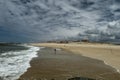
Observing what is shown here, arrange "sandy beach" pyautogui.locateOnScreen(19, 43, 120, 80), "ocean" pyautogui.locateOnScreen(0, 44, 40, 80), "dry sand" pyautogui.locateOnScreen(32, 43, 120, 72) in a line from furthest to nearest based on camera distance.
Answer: "dry sand" pyautogui.locateOnScreen(32, 43, 120, 72), "ocean" pyautogui.locateOnScreen(0, 44, 40, 80), "sandy beach" pyautogui.locateOnScreen(19, 43, 120, 80)

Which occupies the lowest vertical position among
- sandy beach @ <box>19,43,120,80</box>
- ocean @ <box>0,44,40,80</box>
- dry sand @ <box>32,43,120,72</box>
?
dry sand @ <box>32,43,120,72</box>

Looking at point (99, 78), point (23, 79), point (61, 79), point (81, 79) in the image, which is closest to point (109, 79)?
point (99, 78)

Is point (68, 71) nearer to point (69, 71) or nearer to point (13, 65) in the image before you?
point (69, 71)

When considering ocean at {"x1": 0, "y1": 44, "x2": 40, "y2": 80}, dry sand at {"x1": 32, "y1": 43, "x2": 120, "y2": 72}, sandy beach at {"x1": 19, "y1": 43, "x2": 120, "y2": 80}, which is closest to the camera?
sandy beach at {"x1": 19, "y1": 43, "x2": 120, "y2": 80}

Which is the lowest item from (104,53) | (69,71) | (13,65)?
(104,53)

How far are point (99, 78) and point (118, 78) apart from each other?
137cm

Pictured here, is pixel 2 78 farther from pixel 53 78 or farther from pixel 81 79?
pixel 81 79

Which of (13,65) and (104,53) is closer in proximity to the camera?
(13,65)

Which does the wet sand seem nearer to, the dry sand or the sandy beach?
the sandy beach

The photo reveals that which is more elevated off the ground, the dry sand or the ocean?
the ocean

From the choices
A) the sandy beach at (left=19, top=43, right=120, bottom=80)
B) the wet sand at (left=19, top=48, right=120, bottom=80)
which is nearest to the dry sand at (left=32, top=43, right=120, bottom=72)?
the sandy beach at (left=19, top=43, right=120, bottom=80)

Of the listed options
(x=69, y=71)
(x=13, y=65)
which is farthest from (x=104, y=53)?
(x=69, y=71)

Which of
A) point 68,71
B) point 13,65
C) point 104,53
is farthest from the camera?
point 104,53

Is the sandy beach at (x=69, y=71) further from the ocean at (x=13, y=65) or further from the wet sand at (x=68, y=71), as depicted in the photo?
the ocean at (x=13, y=65)
